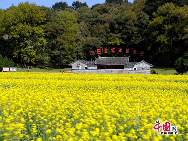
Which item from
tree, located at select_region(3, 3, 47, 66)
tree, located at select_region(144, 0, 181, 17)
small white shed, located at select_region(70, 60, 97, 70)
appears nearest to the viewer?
small white shed, located at select_region(70, 60, 97, 70)

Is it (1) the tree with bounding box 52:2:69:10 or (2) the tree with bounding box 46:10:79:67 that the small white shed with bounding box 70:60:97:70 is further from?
(1) the tree with bounding box 52:2:69:10

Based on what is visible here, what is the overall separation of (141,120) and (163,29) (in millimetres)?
59961

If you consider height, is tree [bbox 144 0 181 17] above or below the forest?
above

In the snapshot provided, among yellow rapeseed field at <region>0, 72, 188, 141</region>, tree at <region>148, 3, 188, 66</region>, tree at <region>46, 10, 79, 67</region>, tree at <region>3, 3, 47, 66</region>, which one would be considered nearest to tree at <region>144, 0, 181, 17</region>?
tree at <region>148, 3, 188, 66</region>

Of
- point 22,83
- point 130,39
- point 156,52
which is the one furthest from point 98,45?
point 22,83

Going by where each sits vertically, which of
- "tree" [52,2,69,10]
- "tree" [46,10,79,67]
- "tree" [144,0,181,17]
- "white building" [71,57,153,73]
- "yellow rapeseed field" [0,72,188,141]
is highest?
"tree" [52,2,69,10]

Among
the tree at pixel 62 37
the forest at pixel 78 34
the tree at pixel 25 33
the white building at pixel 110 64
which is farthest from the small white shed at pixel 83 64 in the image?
the tree at pixel 25 33

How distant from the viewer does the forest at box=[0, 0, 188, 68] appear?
68.7 m

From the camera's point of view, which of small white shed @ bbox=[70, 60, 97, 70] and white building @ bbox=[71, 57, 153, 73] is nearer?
white building @ bbox=[71, 57, 153, 73]

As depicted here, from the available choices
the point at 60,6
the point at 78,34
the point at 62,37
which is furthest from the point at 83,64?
the point at 60,6

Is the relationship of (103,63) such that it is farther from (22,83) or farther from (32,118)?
(32,118)

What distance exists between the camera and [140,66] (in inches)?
2603

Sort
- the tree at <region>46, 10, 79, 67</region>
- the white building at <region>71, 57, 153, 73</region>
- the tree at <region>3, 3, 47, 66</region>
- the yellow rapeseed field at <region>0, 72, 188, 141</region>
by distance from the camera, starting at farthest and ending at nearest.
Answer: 1. the tree at <region>46, 10, 79, 67</region>
2. the tree at <region>3, 3, 47, 66</region>
3. the white building at <region>71, 57, 153, 73</region>
4. the yellow rapeseed field at <region>0, 72, 188, 141</region>

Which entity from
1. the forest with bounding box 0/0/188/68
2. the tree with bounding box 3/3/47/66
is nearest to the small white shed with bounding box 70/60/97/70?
the forest with bounding box 0/0/188/68
